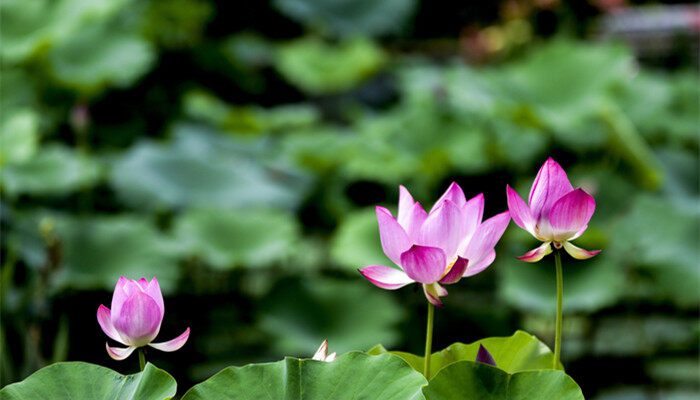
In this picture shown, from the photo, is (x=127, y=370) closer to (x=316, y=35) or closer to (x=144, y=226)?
(x=144, y=226)

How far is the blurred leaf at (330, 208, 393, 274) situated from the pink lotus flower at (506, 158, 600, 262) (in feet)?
4.33

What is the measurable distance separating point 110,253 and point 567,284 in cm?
117

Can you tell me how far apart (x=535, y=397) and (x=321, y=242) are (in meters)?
2.16

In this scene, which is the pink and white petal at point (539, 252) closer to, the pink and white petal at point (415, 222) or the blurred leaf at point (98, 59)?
the pink and white petal at point (415, 222)

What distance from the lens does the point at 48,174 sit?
6.08ft

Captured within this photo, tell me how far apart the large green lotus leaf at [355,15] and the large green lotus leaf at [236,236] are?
2113 millimetres

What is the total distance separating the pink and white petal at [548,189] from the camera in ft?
1.44

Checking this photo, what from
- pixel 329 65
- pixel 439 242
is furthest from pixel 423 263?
pixel 329 65

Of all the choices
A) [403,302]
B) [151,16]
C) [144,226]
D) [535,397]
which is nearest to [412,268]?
[535,397]

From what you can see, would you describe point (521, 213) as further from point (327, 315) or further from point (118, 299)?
point (327, 315)

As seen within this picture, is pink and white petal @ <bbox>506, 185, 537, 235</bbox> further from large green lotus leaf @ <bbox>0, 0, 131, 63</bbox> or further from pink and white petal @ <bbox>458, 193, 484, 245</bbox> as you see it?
large green lotus leaf @ <bbox>0, 0, 131, 63</bbox>

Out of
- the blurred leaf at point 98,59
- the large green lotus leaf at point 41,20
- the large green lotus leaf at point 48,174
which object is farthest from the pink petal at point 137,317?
the blurred leaf at point 98,59

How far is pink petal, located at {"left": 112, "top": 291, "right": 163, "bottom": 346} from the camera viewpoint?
43cm

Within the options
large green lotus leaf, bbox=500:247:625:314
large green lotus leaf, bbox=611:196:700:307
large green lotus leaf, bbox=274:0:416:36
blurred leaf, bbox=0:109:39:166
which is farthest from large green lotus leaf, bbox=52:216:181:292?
large green lotus leaf, bbox=274:0:416:36
